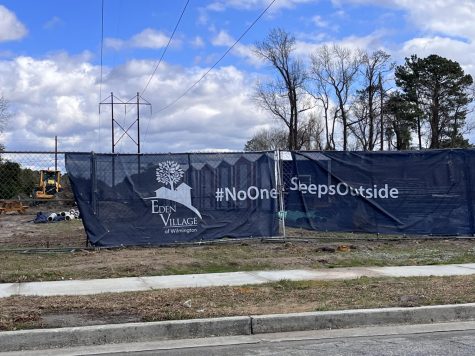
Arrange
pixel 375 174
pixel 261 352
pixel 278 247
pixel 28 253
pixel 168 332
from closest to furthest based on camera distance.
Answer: pixel 261 352 < pixel 168 332 < pixel 28 253 < pixel 278 247 < pixel 375 174

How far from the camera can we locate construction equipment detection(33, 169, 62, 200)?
32.3 metres

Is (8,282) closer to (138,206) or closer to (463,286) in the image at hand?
(138,206)

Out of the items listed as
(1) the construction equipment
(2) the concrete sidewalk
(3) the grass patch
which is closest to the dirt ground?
(3) the grass patch

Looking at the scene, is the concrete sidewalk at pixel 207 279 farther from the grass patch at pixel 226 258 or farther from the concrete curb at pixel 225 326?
the concrete curb at pixel 225 326

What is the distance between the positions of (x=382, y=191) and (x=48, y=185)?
29.6 m

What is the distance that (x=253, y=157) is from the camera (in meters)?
13.1

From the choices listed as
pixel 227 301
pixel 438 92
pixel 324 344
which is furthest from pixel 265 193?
pixel 438 92

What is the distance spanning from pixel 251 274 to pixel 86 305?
3395mm

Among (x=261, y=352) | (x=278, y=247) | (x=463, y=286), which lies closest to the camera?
(x=261, y=352)

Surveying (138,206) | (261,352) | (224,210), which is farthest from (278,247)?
(261,352)

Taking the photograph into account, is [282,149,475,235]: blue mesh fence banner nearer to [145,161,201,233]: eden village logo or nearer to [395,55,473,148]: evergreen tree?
[145,161,201,233]: eden village logo

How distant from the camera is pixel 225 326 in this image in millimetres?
6820

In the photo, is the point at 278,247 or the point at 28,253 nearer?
the point at 28,253

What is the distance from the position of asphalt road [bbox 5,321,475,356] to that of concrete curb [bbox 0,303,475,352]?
0.37 ft
